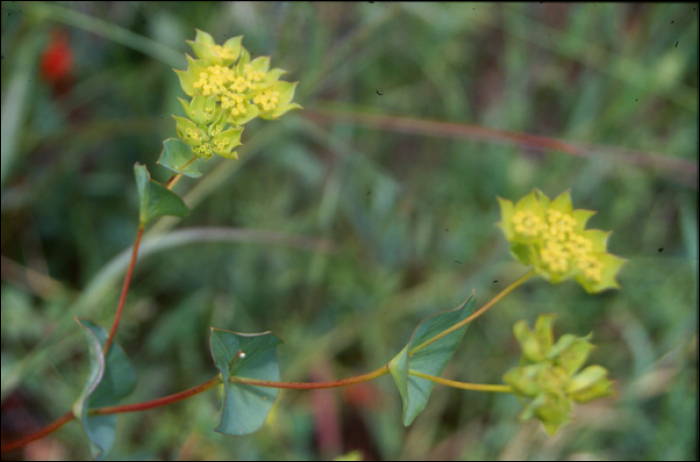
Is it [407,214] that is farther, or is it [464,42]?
[464,42]

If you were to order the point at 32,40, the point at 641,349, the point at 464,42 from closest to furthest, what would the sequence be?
the point at 32,40
the point at 641,349
the point at 464,42

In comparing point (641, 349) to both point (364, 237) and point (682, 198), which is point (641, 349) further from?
point (364, 237)

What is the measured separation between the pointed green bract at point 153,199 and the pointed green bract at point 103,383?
0.55 feet

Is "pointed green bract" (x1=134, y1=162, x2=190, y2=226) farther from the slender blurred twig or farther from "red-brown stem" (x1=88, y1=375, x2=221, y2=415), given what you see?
the slender blurred twig

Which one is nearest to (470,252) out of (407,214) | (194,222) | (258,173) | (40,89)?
(407,214)

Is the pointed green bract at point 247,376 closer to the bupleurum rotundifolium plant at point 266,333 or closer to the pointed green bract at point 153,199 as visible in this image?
the bupleurum rotundifolium plant at point 266,333

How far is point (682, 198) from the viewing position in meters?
1.75

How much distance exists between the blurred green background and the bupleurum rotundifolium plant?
16.3 inches

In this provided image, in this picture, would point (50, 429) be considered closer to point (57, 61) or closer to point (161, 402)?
point (161, 402)

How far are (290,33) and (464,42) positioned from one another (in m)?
0.77

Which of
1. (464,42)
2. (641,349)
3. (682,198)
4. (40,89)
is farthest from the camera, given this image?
(464,42)

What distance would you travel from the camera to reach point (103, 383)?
76 centimetres

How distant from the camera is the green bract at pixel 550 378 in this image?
0.69m

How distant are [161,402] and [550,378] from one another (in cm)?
49
